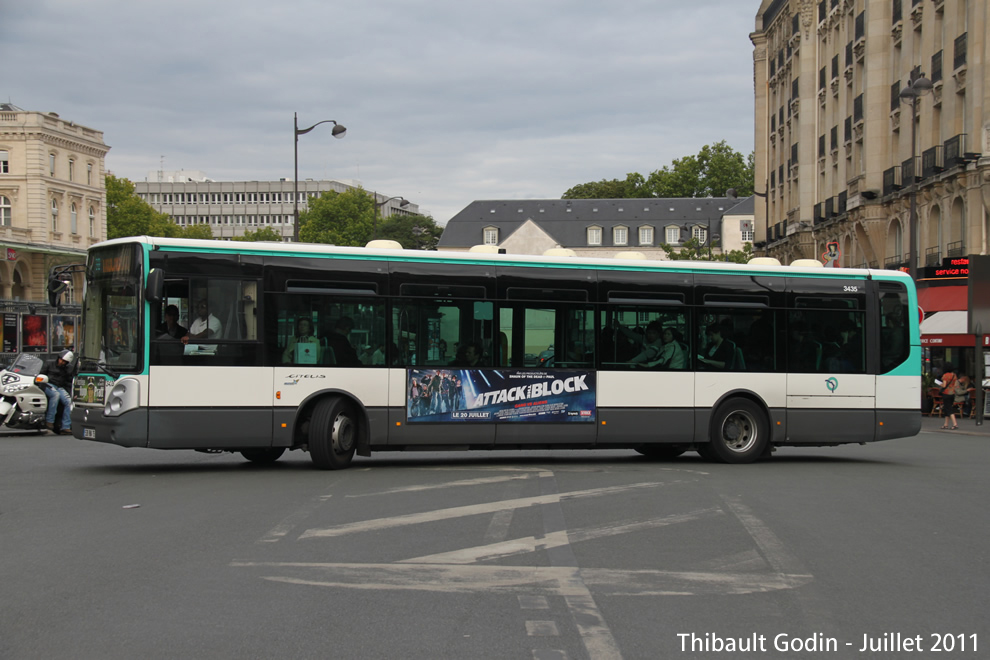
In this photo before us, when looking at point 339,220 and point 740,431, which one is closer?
point 740,431

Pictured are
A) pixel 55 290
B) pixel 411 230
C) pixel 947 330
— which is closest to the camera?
pixel 55 290

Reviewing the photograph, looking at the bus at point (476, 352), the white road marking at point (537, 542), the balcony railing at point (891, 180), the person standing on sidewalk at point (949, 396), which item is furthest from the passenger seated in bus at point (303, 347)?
the balcony railing at point (891, 180)

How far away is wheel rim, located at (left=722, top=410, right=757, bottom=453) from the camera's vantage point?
15.2 metres

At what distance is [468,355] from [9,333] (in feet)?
112

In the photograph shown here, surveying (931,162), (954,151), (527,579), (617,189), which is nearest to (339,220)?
(617,189)

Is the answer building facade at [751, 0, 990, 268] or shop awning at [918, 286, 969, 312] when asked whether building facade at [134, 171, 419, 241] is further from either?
shop awning at [918, 286, 969, 312]

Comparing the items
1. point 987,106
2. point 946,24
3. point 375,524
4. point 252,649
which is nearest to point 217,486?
point 375,524

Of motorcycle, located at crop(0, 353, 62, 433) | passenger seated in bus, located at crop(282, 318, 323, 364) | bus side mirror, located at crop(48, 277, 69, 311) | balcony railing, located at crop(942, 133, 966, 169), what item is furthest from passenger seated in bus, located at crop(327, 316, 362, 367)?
balcony railing, located at crop(942, 133, 966, 169)

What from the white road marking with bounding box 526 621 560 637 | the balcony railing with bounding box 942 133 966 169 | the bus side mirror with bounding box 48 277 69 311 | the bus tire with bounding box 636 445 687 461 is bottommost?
the bus tire with bounding box 636 445 687 461

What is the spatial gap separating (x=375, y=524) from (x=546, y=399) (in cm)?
546

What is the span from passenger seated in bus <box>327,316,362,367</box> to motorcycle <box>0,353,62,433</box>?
10.1m

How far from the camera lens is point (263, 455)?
49.2 feet

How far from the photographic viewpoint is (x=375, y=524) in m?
9.28

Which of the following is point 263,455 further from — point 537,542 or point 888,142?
point 888,142
